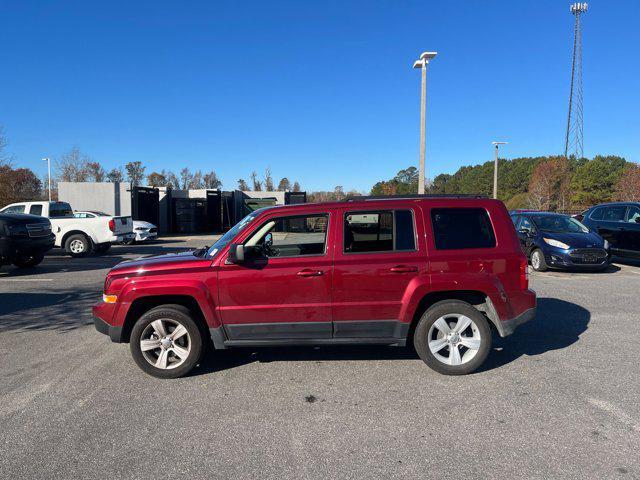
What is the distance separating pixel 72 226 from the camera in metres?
14.7

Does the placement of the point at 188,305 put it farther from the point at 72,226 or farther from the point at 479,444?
the point at 72,226

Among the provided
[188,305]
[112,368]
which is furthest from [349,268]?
[112,368]

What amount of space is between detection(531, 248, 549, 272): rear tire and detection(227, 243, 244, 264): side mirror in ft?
30.6

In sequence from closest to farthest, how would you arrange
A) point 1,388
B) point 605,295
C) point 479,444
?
point 479,444
point 1,388
point 605,295

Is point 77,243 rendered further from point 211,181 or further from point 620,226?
point 211,181

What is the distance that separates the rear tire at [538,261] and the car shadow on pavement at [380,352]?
531 cm

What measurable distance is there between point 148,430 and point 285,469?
1.23m

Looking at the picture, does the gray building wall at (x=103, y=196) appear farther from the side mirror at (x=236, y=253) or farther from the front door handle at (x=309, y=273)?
the front door handle at (x=309, y=273)

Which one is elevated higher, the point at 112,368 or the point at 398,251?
the point at 398,251

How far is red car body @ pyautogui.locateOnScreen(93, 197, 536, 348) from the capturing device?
163 inches

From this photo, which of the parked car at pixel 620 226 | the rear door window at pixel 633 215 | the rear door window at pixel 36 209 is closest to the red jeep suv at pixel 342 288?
the parked car at pixel 620 226

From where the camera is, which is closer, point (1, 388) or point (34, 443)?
point (34, 443)

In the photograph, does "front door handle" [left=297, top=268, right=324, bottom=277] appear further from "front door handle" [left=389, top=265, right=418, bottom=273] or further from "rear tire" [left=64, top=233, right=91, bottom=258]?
"rear tire" [left=64, top=233, right=91, bottom=258]

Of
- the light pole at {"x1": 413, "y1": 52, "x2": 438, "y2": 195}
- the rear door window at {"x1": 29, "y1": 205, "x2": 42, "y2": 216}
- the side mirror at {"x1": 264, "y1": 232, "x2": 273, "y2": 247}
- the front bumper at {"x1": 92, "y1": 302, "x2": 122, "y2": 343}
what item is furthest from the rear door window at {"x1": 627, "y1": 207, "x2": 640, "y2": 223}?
the rear door window at {"x1": 29, "y1": 205, "x2": 42, "y2": 216}
